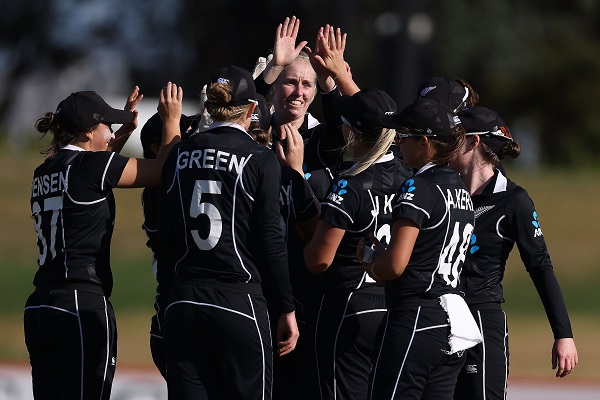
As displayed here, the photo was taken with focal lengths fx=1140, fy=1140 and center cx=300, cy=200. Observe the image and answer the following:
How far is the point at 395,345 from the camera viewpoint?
16.9 feet

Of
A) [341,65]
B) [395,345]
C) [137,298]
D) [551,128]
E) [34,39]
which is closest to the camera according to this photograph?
[395,345]

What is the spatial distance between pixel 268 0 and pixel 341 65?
85.9 ft

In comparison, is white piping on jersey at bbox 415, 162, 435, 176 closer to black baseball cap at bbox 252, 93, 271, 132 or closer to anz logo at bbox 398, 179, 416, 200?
anz logo at bbox 398, 179, 416, 200

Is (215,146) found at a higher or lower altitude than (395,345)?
higher

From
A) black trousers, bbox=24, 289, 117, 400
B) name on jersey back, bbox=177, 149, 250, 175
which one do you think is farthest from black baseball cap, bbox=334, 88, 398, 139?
black trousers, bbox=24, 289, 117, 400

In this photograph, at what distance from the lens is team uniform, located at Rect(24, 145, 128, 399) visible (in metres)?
5.60

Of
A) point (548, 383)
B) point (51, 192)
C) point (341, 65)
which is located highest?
point (341, 65)

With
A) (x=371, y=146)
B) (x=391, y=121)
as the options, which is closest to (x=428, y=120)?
(x=391, y=121)

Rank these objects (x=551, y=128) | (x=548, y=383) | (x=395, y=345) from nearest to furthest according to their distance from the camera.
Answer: (x=395, y=345) < (x=548, y=383) < (x=551, y=128)

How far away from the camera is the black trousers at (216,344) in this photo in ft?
17.0

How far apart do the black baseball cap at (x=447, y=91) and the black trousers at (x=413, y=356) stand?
1552 millimetres

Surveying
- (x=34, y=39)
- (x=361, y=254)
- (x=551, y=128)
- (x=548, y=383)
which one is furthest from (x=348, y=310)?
(x=551, y=128)

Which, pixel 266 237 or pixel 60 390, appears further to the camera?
pixel 60 390

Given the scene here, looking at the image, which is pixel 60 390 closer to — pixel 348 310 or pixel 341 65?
pixel 348 310
